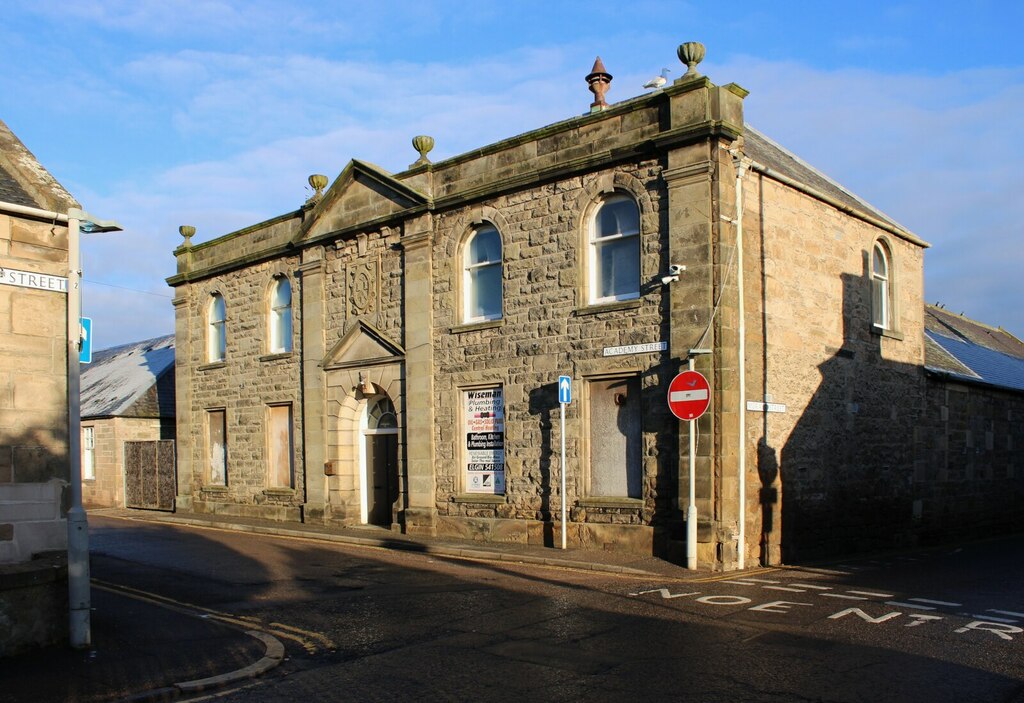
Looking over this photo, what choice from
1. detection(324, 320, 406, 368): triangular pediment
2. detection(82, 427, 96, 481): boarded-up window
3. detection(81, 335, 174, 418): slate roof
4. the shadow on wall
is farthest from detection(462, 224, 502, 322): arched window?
detection(82, 427, 96, 481): boarded-up window

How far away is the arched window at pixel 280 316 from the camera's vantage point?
24.1 meters

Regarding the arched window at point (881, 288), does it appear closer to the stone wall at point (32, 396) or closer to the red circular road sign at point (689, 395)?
the red circular road sign at point (689, 395)

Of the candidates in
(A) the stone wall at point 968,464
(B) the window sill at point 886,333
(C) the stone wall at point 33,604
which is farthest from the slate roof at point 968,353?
(C) the stone wall at point 33,604

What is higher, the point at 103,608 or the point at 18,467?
the point at 18,467

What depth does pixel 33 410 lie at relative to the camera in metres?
9.21

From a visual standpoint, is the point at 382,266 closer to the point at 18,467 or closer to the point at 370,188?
the point at 370,188

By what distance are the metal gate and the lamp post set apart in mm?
20126

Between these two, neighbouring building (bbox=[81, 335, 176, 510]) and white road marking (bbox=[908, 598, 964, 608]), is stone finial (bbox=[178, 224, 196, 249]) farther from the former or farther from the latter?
white road marking (bbox=[908, 598, 964, 608])

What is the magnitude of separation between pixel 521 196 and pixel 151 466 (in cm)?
1743

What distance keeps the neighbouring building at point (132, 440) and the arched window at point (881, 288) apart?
20354 millimetres

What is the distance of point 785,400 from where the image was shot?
53.6ft

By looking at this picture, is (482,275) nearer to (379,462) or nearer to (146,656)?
(379,462)

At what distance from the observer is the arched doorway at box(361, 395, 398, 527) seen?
21.3 m

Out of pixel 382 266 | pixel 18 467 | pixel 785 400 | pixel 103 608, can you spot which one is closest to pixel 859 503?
pixel 785 400
